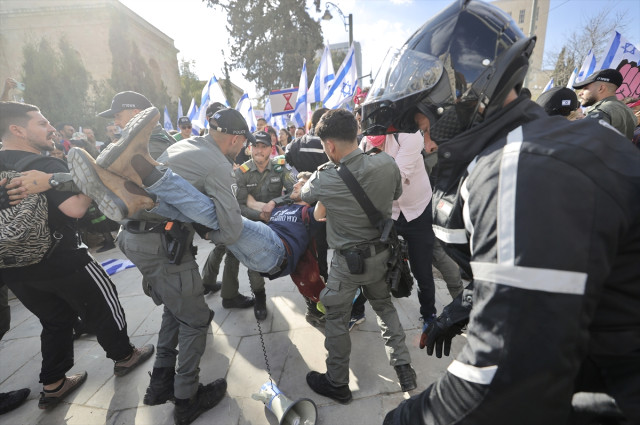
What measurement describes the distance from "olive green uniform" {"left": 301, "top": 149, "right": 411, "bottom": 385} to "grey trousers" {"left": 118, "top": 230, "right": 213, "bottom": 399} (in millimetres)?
986

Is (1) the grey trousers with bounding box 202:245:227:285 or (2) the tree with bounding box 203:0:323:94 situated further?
(2) the tree with bounding box 203:0:323:94

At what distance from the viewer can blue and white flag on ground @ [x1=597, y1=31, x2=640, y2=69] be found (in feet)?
18.0

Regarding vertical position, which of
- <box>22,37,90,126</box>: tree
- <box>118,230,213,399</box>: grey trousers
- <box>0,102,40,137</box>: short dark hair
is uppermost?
<box>22,37,90,126</box>: tree

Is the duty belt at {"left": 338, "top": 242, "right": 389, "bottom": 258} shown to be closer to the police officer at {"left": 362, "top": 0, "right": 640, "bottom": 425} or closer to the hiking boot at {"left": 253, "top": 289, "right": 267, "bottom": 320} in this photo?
the police officer at {"left": 362, "top": 0, "right": 640, "bottom": 425}

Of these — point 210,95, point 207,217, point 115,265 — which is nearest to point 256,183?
point 207,217

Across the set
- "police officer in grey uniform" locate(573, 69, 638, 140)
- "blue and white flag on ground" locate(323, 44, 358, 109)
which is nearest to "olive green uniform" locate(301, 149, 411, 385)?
"police officer in grey uniform" locate(573, 69, 638, 140)

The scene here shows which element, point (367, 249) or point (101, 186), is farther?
point (367, 249)

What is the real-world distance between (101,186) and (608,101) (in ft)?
17.3

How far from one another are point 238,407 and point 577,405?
2247 millimetres

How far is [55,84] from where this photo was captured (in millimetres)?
17109

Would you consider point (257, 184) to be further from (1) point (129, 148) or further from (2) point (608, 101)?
(2) point (608, 101)

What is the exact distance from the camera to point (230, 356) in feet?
9.55

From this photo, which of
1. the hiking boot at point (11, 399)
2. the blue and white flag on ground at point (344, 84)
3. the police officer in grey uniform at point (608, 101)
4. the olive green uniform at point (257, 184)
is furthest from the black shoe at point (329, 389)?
the blue and white flag on ground at point (344, 84)

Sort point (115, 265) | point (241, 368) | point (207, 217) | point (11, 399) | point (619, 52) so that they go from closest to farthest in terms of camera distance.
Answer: point (207, 217)
point (11, 399)
point (241, 368)
point (115, 265)
point (619, 52)
